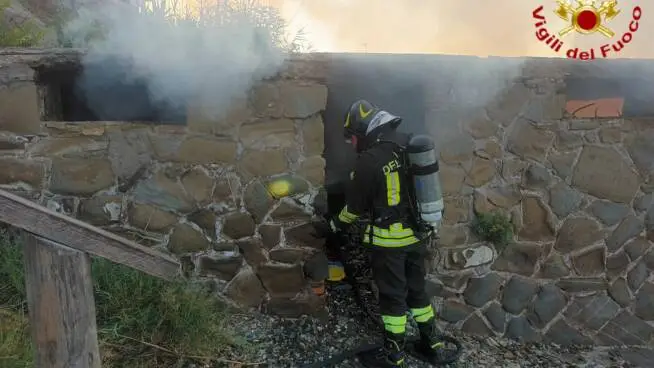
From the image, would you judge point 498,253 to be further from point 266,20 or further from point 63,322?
point 63,322

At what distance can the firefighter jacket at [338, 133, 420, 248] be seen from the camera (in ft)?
11.8

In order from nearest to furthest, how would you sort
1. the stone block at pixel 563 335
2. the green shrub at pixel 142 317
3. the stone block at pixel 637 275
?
the green shrub at pixel 142 317
the stone block at pixel 563 335
the stone block at pixel 637 275

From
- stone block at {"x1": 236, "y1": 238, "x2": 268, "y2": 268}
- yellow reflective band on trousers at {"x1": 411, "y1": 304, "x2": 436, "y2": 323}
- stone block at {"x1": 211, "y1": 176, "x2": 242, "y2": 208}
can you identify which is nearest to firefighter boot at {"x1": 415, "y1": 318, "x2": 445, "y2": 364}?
yellow reflective band on trousers at {"x1": 411, "y1": 304, "x2": 436, "y2": 323}

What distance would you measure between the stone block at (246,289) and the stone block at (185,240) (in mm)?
379

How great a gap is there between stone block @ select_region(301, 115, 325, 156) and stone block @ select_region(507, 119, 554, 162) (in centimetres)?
166

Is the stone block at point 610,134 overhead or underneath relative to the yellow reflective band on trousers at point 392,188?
overhead

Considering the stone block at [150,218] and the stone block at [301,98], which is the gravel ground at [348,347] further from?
the stone block at [301,98]

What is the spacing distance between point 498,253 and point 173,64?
309cm

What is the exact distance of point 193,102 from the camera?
12.6 feet

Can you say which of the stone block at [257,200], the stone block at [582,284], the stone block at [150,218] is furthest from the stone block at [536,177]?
the stone block at [150,218]

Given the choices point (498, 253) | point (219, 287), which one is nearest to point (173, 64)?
point (219, 287)

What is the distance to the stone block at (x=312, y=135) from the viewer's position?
401 centimetres

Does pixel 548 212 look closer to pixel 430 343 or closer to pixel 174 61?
pixel 430 343

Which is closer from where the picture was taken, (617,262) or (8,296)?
(8,296)
